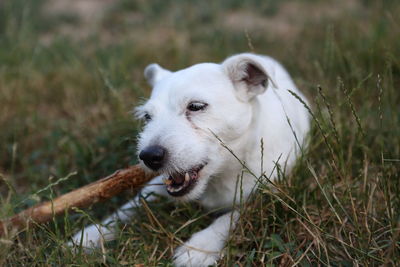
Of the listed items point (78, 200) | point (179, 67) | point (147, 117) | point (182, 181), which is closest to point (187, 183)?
point (182, 181)

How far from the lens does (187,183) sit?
271cm

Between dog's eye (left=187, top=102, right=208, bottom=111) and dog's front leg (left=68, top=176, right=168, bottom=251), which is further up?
dog's eye (left=187, top=102, right=208, bottom=111)

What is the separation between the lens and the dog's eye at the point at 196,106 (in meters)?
2.74

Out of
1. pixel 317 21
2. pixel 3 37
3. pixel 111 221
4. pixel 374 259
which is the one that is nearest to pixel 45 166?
pixel 111 221

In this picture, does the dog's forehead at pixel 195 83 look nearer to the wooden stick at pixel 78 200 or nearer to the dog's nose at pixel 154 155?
the dog's nose at pixel 154 155

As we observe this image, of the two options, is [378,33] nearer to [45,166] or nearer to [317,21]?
[317,21]

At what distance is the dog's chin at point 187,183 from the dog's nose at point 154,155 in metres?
0.15

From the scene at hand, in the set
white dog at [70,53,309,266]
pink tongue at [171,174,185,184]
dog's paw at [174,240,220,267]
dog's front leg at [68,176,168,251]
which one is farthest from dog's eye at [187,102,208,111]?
dog's paw at [174,240,220,267]

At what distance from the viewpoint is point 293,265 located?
93.5 inches

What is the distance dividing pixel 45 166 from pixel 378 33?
344 centimetres

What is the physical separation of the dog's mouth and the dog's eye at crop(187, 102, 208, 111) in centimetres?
33

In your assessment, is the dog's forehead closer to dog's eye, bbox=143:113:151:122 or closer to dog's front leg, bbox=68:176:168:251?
dog's eye, bbox=143:113:151:122

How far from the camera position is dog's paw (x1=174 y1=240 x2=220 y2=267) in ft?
8.61

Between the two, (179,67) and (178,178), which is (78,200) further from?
(179,67)
